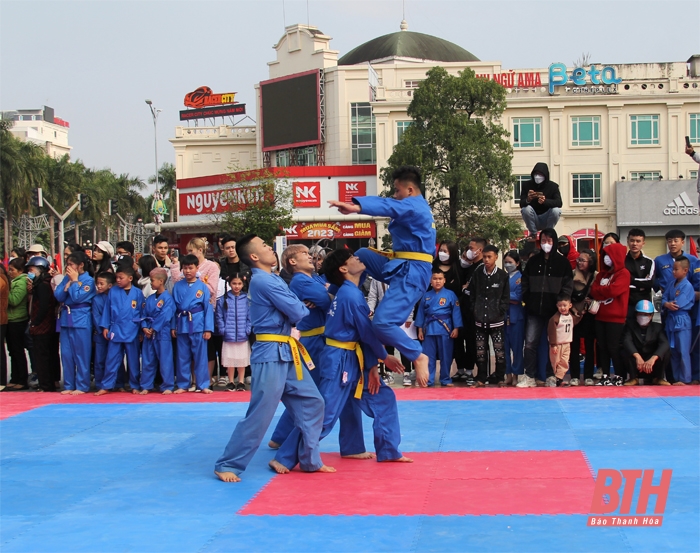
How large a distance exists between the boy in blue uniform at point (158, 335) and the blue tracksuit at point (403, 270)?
4965 millimetres

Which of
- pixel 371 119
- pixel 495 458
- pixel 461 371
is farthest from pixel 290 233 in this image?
pixel 495 458

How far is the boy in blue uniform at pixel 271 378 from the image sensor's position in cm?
662

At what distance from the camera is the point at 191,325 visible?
11.3 metres

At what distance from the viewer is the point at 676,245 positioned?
1107 centimetres

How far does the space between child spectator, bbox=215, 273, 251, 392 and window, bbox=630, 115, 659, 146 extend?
4059 centimetres

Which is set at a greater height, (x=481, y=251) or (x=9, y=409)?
(x=481, y=251)

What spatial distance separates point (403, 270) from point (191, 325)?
5.02 meters

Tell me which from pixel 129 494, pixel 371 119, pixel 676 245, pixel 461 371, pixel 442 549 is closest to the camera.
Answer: pixel 442 549

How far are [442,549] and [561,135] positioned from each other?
45.4 metres

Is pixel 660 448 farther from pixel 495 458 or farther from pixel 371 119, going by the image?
pixel 371 119

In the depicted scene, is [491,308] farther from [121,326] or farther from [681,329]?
[121,326]

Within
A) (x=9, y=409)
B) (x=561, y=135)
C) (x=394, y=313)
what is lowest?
(x=9, y=409)

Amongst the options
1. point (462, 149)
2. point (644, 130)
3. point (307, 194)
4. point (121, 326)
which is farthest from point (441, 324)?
point (644, 130)

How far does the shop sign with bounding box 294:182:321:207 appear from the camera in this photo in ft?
163
